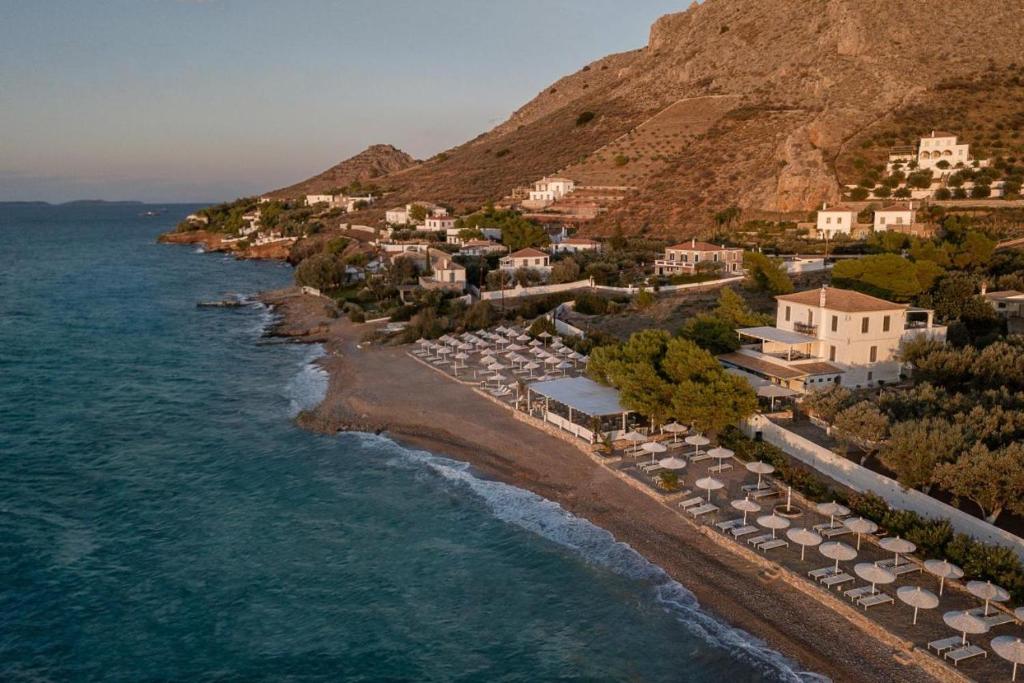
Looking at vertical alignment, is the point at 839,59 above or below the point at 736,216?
above

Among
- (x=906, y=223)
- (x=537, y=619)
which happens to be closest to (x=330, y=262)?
(x=906, y=223)

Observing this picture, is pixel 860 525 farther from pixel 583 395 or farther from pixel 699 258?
pixel 699 258

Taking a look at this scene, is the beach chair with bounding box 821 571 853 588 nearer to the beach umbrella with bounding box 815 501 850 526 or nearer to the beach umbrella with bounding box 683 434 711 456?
the beach umbrella with bounding box 815 501 850 526

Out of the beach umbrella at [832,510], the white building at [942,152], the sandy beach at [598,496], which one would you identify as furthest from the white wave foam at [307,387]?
the white building at [942,152]

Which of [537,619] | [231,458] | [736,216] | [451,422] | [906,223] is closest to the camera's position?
[537,619]

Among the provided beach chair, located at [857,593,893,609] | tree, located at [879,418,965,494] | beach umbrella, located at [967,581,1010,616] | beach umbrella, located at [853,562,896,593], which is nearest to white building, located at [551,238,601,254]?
tree, located at [879,418,965,494]

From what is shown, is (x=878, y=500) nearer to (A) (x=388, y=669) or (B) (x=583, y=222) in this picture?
(A) (x=388, y=669)

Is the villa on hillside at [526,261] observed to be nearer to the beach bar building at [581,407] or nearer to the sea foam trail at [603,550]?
the beach bar building at [581,407]
